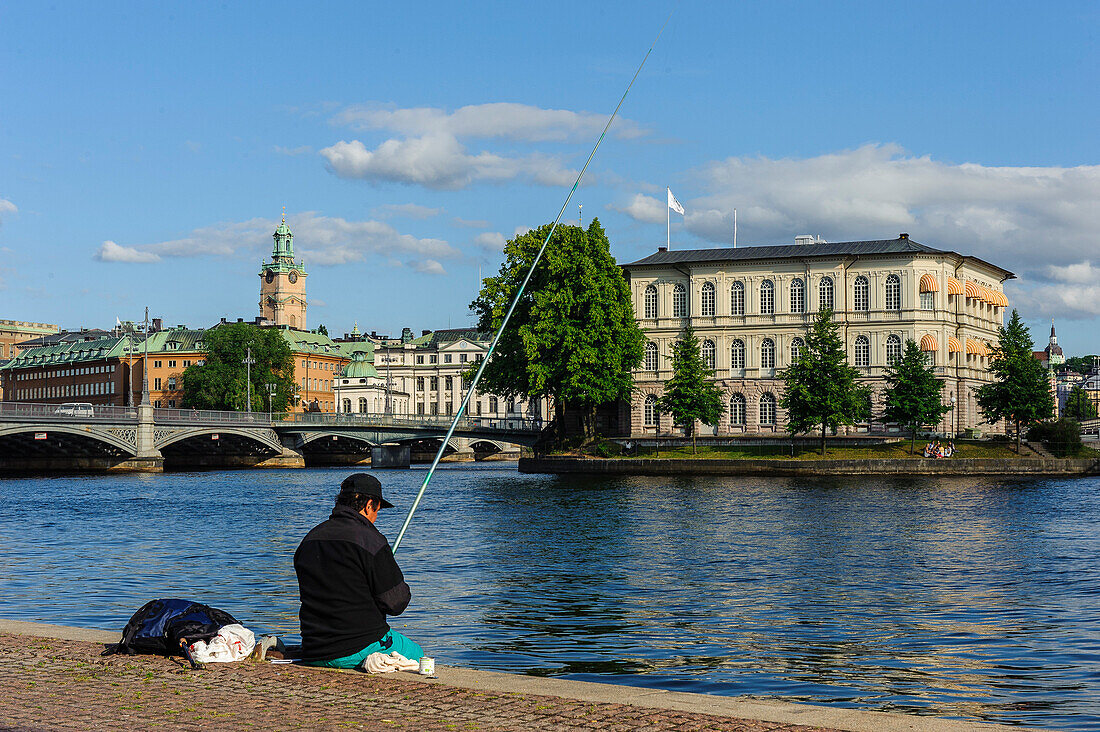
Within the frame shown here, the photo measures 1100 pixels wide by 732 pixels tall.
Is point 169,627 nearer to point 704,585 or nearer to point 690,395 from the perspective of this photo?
point 704,585

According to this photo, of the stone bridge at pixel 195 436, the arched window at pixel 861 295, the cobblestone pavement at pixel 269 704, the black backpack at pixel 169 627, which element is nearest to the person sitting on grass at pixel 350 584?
the cobblestone pavement at pixel 269 704

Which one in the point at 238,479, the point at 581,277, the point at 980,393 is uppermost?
the point at 581,277

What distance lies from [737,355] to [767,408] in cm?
436

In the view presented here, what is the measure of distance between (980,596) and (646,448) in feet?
183

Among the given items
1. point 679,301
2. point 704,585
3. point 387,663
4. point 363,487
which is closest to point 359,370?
point 679,301

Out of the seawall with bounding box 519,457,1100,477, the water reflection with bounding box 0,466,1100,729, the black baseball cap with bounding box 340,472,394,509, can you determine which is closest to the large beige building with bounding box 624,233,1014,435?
the seawall with bounding box 519,457,1100,477

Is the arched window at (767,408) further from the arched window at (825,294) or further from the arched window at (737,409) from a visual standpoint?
the arched window at (825,294)

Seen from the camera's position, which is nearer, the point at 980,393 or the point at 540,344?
the point at 540,344

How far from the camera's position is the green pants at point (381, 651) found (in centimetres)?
957

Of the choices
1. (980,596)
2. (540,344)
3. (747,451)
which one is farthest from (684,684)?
(747,451)

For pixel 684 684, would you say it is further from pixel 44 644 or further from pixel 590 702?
pixel 44 644

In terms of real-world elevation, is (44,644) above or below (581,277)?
below

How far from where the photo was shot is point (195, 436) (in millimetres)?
80188

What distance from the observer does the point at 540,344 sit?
221 ft
